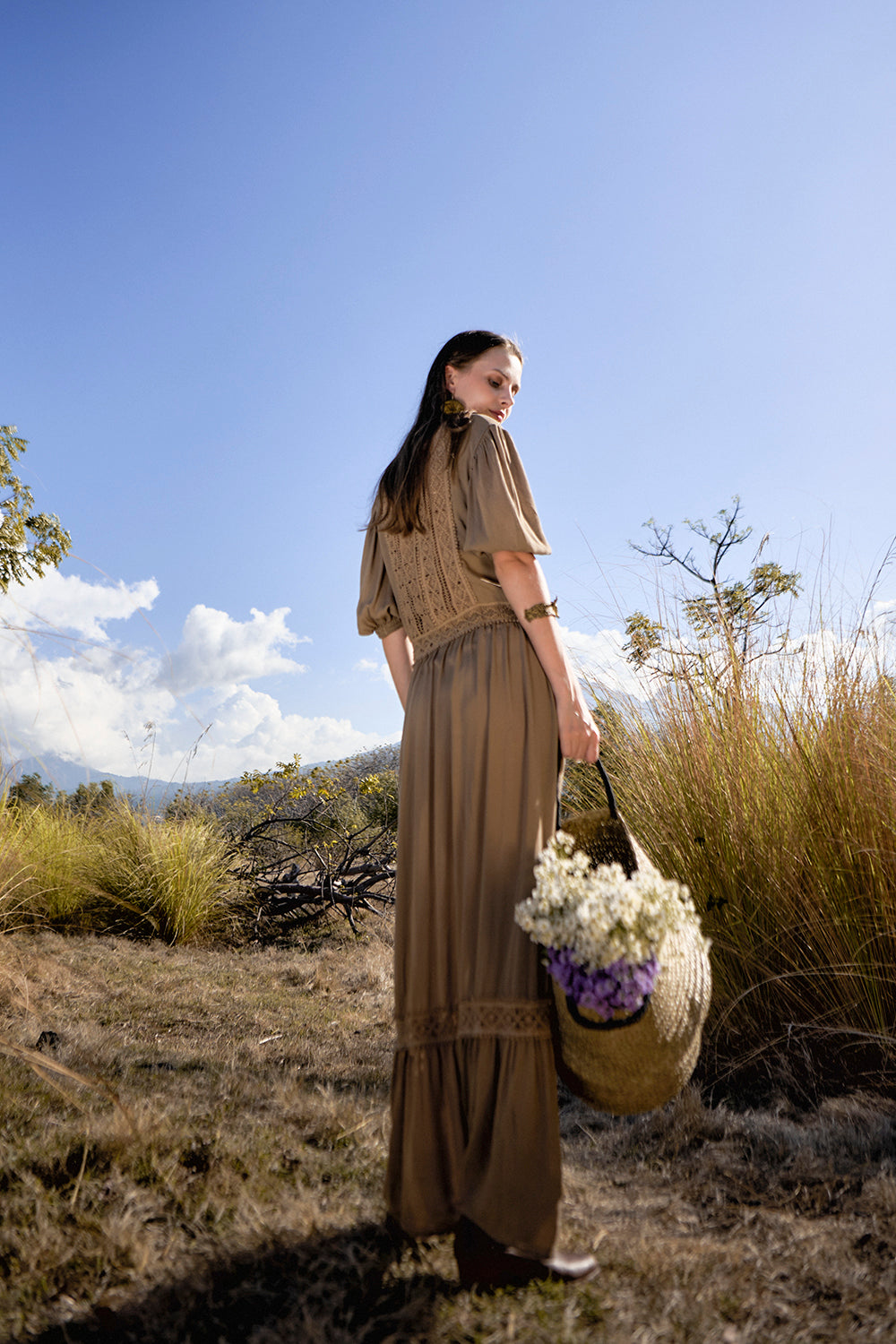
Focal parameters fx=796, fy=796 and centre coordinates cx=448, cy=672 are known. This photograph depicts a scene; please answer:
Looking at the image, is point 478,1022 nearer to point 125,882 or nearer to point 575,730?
point 575,730

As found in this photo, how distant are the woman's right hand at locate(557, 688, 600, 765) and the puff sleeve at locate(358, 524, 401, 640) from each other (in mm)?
588

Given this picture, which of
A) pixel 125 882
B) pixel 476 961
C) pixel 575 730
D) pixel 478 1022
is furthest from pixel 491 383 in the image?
pixel 125 882

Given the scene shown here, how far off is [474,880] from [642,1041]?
0.40 meters

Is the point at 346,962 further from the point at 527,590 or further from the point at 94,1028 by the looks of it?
the point at 527,590

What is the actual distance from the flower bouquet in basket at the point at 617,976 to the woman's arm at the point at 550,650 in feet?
0.64

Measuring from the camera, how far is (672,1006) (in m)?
1.38

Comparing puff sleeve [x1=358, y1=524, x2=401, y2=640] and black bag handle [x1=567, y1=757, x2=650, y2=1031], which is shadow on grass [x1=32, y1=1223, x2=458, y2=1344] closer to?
black bag handle [x1=567, y1=757, x2=650, y2=1031]

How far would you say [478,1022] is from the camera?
1449mm

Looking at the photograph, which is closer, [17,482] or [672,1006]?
[672,1006]

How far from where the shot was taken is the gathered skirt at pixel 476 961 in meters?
1.37

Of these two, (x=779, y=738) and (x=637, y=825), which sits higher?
(x=779, y=738)

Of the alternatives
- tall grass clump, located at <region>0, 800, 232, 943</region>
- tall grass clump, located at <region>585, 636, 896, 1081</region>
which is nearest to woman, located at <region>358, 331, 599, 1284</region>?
tall grass clump, located at <region>585, 636, 896, 1081</region>

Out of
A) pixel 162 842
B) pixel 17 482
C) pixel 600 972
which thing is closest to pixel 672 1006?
pixel 600 972

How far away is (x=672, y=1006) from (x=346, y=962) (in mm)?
3238
